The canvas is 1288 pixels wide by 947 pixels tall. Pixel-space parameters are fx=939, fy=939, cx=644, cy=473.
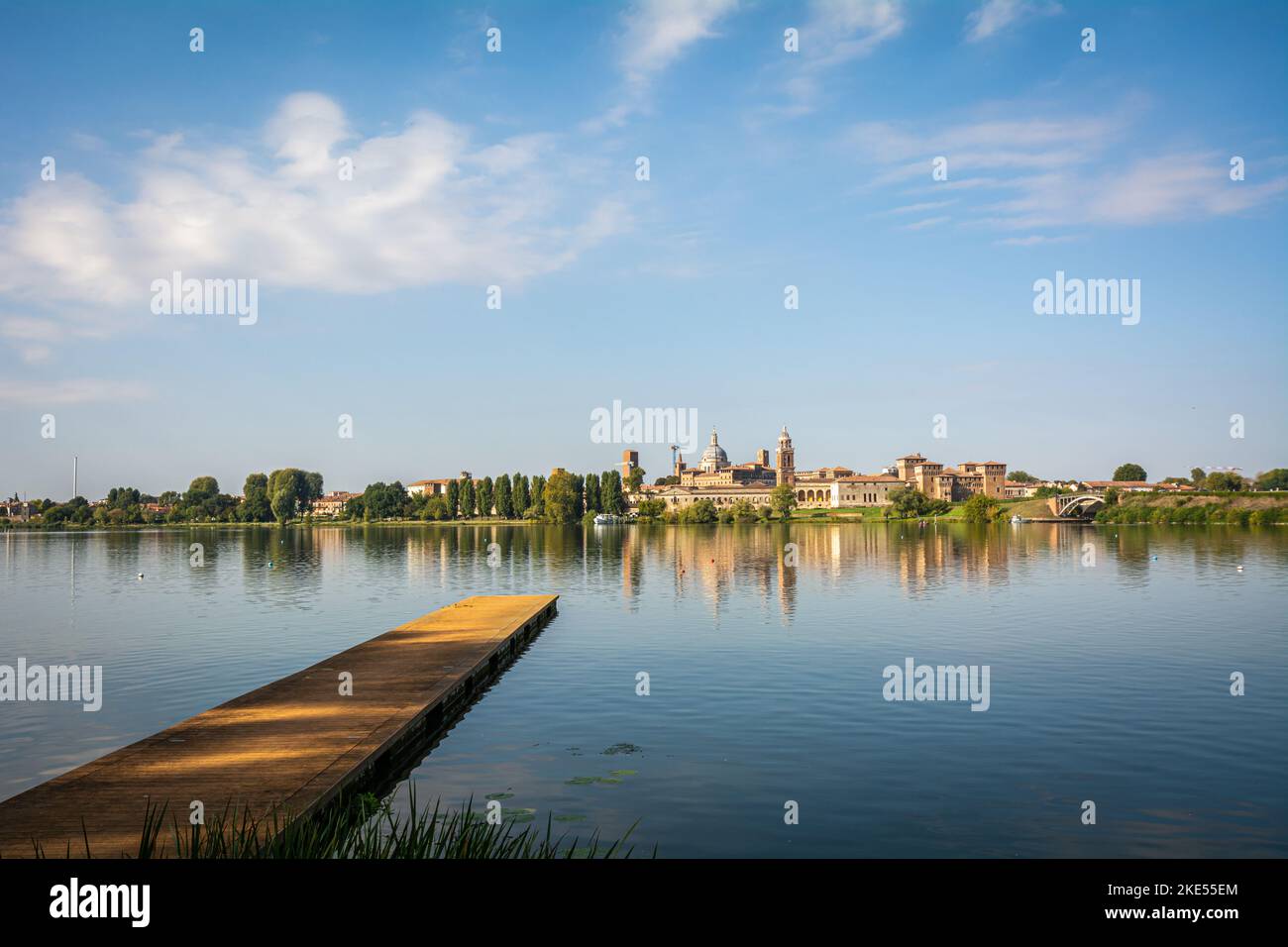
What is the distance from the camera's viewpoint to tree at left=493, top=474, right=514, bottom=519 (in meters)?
180

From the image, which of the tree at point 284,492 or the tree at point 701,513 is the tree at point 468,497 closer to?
the tree at point 284,492

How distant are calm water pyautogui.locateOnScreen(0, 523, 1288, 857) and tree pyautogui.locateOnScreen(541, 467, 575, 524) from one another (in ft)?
409

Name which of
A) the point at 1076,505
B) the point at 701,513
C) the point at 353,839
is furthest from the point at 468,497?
the point at 353,839

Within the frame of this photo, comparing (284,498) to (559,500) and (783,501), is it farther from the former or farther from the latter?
(783,501)

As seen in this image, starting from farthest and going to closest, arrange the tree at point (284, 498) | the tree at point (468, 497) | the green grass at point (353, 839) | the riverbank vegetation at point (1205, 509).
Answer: the tree at point (284, 498) → the tree at point (468, 497) → the riverbank vegetation at point (1205, 509) → the green grass at point (353, 839)

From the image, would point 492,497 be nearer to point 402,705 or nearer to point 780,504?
point 780,504

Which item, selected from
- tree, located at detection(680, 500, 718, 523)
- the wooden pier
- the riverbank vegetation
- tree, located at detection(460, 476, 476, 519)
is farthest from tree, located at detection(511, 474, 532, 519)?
the wooden pier

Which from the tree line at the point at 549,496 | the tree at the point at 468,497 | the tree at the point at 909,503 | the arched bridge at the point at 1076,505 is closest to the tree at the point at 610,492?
the tree line at the point at 549,496

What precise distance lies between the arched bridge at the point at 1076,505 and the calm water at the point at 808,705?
419 feet

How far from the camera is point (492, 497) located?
184 meters

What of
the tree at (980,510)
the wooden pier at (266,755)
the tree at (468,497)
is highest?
the tree at (468,497)

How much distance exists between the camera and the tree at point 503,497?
179500 millimetres

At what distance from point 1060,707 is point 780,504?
17299 cm
